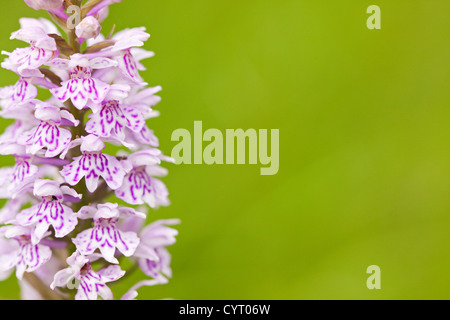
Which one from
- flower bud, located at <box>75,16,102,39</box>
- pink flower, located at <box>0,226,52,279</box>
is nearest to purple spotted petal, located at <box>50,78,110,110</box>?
flower bud, located at <box>75,16,102,39</box>

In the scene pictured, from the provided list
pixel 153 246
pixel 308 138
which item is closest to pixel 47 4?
pixel 153 246

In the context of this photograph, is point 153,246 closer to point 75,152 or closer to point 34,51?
point 75,152

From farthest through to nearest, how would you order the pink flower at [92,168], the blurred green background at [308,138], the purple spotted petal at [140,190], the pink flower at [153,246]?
the blurred green background at [308,138] < the pink flower at [153,246] < the purple spotted petal at [140,190] < the pink flower at [92,168]

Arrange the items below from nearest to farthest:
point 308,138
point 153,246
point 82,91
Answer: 1. point 82,91
2. point 153,246
3. point 308,138

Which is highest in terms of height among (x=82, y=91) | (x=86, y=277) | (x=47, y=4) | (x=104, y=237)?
(x=47, y=4)

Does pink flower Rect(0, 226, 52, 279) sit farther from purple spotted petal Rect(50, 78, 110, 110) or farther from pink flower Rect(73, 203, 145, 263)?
purple spotted petal Rect(50, 78, 110, 110)

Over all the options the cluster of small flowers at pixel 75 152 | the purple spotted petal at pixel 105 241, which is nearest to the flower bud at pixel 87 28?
the cluster of small flowers at pixel 75 152

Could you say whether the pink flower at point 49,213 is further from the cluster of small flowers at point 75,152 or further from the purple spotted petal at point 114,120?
the purple spotted petal at point 114,120
